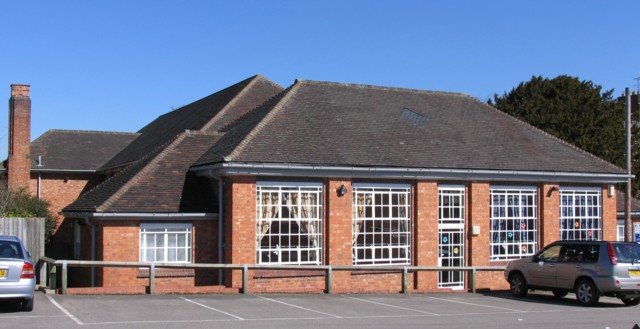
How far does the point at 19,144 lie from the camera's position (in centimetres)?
3441

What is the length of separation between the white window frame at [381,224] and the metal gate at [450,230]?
129 cm

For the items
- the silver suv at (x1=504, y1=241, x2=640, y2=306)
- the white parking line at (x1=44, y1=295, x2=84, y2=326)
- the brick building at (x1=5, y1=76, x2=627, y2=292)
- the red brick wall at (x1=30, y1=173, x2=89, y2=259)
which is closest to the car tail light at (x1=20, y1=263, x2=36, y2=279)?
the white parking line at (x1=44, y1=295, x2=84, y2=326)

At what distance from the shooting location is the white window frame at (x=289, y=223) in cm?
2178

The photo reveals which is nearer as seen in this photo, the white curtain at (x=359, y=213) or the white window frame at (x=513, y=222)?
the white curtain at (x=359, y=213)

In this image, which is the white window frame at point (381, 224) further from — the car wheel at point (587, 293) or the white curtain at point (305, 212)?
the car wheel at point (587, 293)

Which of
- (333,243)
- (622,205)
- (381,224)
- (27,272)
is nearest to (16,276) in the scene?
(27,272)

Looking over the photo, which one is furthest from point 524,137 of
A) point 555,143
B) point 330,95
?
point 330,95

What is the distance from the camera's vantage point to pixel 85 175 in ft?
124

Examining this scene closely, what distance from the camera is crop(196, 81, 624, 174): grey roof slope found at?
22.7 metres

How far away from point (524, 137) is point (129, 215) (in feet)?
49.6

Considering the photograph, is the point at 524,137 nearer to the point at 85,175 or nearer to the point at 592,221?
the point at 592,221

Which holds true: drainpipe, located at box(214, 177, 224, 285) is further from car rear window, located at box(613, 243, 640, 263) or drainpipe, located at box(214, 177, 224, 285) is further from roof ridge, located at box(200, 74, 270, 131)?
car rear window, located at box(613, 243, 640, 263)

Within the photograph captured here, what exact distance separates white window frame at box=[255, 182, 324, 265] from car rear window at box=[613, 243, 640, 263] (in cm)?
829

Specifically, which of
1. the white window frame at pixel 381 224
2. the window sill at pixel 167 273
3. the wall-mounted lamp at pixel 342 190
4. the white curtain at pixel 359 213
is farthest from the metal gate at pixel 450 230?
the window sill at pixel 167 273
